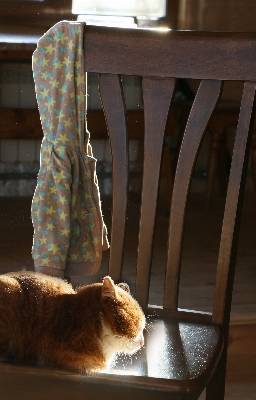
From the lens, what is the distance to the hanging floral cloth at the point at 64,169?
3.76 feet

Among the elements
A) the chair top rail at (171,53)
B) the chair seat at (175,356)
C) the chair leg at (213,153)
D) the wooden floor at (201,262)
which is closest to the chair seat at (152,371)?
the chair seat at (175,356)

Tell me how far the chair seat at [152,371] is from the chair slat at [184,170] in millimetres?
112

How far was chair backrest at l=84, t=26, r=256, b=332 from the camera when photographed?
3.70 feet

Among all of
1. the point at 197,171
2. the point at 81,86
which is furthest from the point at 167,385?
the point at 197,171

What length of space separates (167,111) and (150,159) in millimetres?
85

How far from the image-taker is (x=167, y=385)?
35.0 inches

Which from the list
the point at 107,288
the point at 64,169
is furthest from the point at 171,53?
the point at 107,288

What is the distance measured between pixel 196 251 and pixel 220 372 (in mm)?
1455

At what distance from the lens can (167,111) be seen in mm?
1160

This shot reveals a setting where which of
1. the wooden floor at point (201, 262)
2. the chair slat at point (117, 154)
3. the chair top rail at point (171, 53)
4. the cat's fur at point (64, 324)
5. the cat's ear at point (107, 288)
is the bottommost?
the wooden floor at point (201, 262)

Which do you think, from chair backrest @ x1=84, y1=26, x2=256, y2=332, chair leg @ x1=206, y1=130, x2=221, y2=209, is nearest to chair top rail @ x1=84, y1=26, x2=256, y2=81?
chair backrest @ x1=84, y1=26, x2=256, y2=332

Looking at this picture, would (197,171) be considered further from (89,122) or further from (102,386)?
(102,386)

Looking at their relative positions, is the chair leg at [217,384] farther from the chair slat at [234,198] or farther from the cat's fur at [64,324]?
the cat's fur at [64,324]

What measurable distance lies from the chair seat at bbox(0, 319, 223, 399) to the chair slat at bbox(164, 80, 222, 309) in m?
0.11
